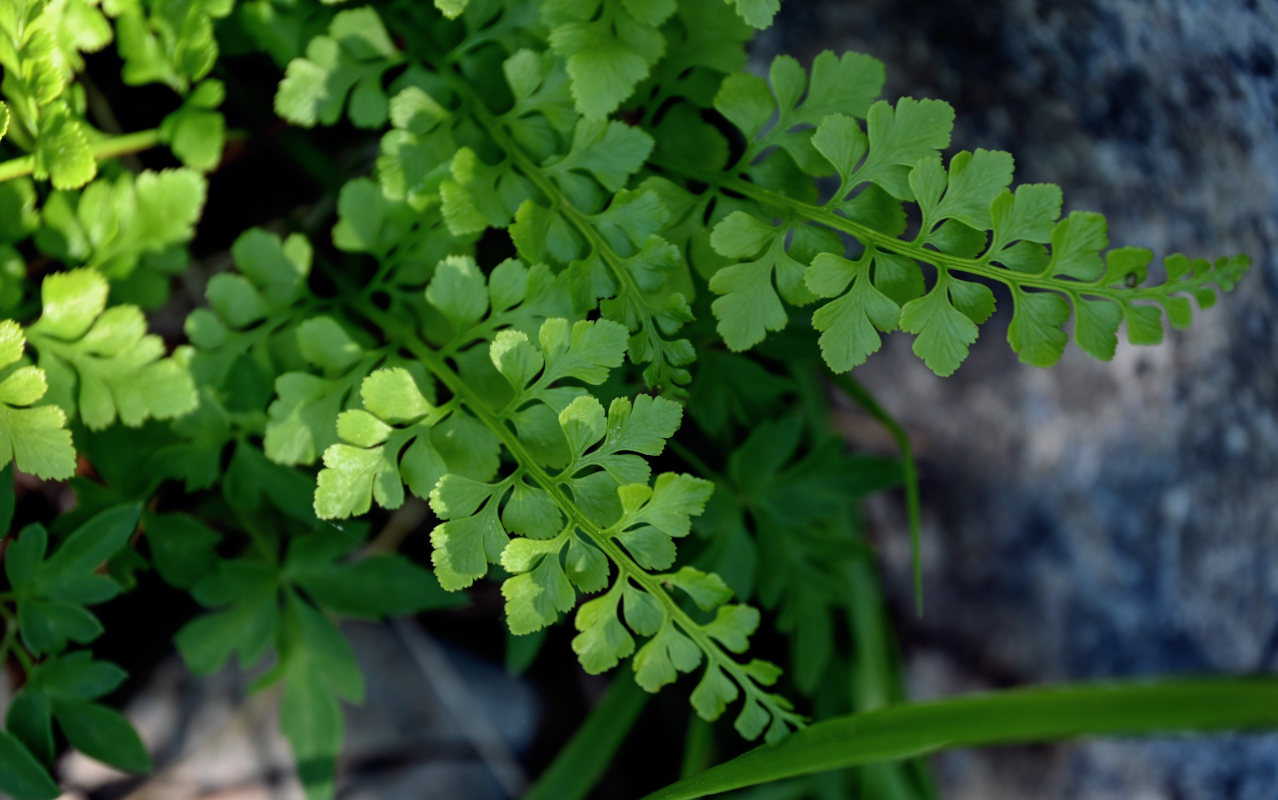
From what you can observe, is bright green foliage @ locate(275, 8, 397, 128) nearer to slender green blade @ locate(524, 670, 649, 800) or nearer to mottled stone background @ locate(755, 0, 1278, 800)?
mottled stone background @ locate(755, 0, 1278, 800)

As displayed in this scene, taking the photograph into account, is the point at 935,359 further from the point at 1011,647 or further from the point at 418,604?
the point at 1011,647

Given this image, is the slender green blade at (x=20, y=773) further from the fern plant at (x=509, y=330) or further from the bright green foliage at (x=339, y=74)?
the bright green foliage at (x=339, y=74)

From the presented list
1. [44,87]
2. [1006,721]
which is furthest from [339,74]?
[1006,721]

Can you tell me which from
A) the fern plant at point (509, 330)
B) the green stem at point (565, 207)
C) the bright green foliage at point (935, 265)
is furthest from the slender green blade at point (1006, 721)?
the green stem at point (565, 207)

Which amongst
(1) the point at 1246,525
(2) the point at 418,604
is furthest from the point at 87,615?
(1) the point at 1246,525

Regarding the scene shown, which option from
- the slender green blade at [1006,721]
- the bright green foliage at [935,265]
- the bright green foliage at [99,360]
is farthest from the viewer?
the bright green foliage at [99,360]

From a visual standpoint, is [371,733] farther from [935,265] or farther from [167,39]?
[935,265]
